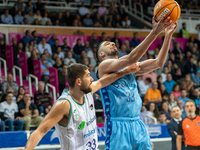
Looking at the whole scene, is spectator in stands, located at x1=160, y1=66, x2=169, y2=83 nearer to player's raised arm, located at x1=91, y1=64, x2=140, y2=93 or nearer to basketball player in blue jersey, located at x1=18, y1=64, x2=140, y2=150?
player's raised arm, located at x1=91, y1=64, x2=140, y2=93

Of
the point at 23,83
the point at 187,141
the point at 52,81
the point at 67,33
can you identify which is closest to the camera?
the point at 187,141

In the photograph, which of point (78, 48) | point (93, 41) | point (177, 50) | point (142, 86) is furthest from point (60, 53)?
point (177, 50)

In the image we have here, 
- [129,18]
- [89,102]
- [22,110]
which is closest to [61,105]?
[89,102]

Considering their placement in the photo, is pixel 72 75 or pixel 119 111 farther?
pixel 119 111

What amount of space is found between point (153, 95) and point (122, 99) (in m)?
6.73

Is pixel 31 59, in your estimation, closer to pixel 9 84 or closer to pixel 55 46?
pixel 9 84

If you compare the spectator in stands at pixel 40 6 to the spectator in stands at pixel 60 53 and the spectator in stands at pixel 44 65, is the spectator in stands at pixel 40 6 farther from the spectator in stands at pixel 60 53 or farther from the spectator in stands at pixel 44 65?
the spectator in stands at pixel 44 65

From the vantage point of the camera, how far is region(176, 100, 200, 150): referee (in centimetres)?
598

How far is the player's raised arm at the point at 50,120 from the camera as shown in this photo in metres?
2.82

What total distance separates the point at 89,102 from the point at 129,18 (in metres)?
12.5

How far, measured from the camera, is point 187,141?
19.8 feet

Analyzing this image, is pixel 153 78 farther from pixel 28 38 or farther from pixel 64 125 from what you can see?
pixel 64 125

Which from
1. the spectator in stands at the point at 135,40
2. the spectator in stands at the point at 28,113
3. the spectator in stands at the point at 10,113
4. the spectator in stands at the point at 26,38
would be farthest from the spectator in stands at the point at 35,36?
the spectator in stands at the point at 135,40

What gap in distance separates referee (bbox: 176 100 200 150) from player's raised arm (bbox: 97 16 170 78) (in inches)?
107
